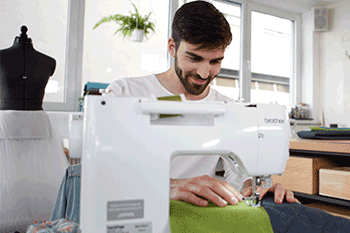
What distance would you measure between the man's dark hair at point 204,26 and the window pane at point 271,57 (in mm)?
2787

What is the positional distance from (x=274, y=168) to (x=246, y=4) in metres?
3.31

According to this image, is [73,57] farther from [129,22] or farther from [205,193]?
[205,193]

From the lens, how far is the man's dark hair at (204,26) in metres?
0.98

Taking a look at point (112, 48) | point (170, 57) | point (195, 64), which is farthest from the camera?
point (170, 57)

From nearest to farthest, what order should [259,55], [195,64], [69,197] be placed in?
[69,197]
[195,64]
[259,55]

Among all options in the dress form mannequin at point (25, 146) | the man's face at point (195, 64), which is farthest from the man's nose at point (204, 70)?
the dress form mannequin at point (25, 146)

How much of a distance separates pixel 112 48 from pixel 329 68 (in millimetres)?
2972

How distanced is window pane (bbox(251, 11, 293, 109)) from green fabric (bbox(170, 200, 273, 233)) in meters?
3.16

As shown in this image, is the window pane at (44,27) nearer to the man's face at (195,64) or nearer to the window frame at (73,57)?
the window frame at (73,57)

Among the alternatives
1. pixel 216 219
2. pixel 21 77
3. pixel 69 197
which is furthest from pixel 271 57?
pixel 216 219

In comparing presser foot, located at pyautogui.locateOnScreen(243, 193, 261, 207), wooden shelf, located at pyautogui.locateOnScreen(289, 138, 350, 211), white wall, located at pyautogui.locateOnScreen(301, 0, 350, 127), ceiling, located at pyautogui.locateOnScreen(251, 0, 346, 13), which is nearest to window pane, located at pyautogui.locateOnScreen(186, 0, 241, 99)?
ceiling, located at pyautogui.locateOnScreen(251, 0, 346, 13)

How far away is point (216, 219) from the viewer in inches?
23.5

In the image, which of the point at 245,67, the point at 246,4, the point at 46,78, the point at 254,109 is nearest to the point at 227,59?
the point at 245,67

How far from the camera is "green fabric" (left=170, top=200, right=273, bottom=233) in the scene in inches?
22.8
